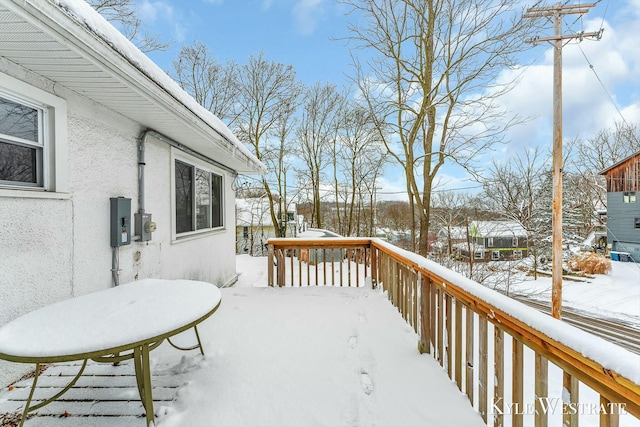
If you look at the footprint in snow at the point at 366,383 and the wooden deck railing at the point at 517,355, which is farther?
the footprint in snow at the point at 366,383

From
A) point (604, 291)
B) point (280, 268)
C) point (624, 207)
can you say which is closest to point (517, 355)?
point (280, 268)

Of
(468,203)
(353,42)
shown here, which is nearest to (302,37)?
(353,42)

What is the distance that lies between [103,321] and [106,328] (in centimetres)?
12

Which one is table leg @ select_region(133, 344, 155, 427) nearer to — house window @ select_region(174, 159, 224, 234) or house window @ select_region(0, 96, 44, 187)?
house window @ select_region(0, 96, 44, 187)

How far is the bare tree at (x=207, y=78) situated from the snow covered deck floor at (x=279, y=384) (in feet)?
45.4

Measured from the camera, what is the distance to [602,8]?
662 centimetres

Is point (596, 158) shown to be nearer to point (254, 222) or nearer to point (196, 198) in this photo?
point (254, 222)

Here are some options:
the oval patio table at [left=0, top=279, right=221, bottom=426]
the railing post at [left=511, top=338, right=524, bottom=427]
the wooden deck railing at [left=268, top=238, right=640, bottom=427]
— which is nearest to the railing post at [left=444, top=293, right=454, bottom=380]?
the wooden deck railing at [left=268, top=238, right=640, bottom=427]

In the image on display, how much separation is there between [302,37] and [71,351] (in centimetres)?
1430

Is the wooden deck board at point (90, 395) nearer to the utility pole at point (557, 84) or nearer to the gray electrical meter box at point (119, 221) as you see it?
the gray electrical meter box at point (119, 221)

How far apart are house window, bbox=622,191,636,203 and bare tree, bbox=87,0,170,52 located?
2721 cm

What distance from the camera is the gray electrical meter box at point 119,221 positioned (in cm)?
291

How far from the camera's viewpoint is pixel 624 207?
1873 centimetres

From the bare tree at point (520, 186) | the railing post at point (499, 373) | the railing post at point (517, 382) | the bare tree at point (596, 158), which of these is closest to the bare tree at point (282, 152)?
the bare tree at point (520, 186)
